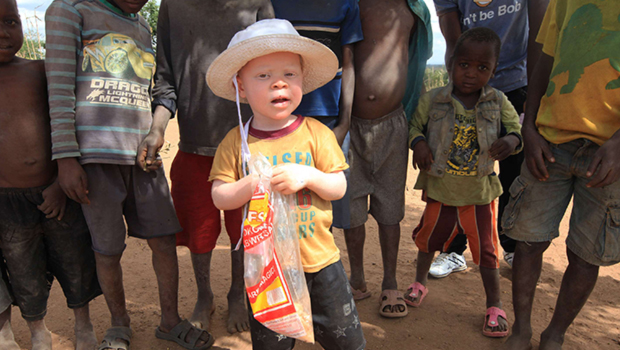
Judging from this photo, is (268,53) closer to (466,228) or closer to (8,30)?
(8,30)

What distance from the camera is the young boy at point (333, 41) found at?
2504mm

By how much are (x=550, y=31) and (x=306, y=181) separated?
5.49 feet

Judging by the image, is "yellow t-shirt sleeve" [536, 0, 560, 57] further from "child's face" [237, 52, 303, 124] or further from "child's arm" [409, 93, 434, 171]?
"child's face" [237, 52, 303, 124]

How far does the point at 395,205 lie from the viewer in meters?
2.91

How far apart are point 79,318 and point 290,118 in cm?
186

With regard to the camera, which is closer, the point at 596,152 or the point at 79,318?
the point at 596,152

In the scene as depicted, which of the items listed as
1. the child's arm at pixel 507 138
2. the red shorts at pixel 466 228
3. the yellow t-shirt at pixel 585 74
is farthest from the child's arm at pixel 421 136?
the yellow t-shirt at pixel 585 74

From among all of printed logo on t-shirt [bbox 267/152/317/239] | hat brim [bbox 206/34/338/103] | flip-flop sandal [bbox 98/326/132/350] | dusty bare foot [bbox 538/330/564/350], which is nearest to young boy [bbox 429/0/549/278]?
dusty bare foot [bbox 538/330/564/350]

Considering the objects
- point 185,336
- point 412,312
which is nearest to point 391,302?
point 412,312

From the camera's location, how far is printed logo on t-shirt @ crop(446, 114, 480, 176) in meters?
2.71

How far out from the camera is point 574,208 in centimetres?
227

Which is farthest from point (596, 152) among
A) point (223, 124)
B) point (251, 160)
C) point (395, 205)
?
point (223, 124)

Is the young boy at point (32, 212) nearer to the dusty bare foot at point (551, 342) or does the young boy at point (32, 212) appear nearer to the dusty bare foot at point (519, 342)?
the dusty bare foot at point (519, 342)

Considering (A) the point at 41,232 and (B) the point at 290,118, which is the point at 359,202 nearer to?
(B) the point at 290,118
